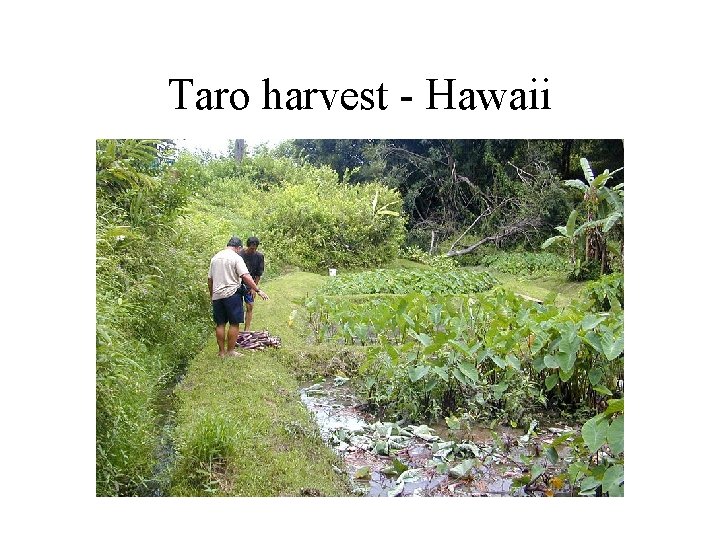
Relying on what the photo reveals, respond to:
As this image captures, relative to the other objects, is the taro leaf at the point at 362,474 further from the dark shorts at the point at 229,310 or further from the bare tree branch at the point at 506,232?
the bare tree branch at the point at 506,232

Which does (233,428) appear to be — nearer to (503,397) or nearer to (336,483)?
(336,483)

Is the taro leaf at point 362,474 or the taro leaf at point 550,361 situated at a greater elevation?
the taro leaf at point 550,361

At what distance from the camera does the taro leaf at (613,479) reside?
288 centimetres

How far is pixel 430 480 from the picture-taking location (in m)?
3.20

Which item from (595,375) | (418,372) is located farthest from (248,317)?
(595,375)

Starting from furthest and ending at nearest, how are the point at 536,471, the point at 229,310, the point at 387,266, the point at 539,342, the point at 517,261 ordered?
1. the point at 517,261
2. the point at 387,266
3. the point at 229,310
4. the point at 539,342
5. the point at 536,471

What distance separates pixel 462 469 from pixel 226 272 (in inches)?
74.8

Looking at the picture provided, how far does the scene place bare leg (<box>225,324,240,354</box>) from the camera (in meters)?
4.41

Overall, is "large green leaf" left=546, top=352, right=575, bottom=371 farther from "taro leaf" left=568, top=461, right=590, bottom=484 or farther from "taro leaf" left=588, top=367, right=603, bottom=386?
"taro leaf" left=568, top=461, right=590, bottom=484

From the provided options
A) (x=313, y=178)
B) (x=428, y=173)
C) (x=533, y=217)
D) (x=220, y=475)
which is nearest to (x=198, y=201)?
(x=313, y=178)

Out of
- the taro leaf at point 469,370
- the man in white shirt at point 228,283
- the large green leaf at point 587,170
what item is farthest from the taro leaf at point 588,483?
the man in white shirt at point 228,283

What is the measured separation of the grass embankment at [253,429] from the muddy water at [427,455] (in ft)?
0.44

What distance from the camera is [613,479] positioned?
288cm

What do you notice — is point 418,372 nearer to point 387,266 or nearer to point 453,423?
point 453,423
